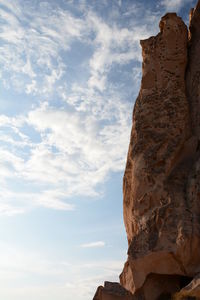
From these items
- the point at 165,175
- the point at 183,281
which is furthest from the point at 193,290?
the point at 165,175

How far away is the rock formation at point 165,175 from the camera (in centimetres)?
1098

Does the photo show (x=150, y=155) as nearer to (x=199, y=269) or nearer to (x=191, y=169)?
(x=191, y=169)

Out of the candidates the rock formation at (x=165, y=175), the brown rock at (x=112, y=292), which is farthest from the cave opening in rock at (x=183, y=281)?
the brown rock at (x=112, y=292)

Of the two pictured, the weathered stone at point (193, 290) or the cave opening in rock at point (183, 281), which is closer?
the weathered stone at point (193, 290)

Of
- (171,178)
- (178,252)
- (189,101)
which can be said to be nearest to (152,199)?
(171,178)

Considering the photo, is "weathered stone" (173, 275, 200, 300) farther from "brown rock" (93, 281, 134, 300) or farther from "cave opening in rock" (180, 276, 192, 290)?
"brown rock" (93, 281, 134, 300)

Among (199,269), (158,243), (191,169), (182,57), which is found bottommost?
(199,269)

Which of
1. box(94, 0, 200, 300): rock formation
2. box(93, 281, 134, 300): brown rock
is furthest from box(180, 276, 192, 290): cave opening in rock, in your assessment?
box(93, 281, 134, 300): brown rock

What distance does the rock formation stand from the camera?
11.0m

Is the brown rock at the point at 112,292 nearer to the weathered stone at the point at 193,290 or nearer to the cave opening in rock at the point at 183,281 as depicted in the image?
the cave opening in rock at the point at 183,281

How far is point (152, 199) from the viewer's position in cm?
1204

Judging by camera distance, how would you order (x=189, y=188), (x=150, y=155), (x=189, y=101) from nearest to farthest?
1. (x=189, y=188)
2. (x=150, y=155)
3. (x=189, y=101)

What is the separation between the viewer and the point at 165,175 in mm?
12188

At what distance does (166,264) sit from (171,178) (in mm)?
2640
